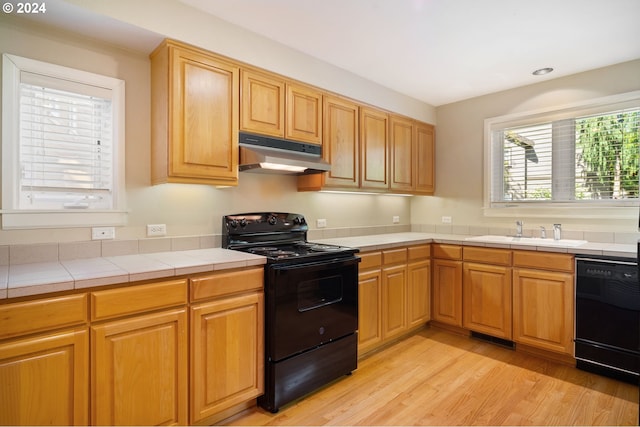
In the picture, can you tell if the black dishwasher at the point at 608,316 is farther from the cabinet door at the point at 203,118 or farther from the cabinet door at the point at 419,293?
the cabinet door at the point at 203,118

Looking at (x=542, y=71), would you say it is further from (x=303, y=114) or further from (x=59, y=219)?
(x=59, y=219)

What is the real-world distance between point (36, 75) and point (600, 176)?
4.21 metres

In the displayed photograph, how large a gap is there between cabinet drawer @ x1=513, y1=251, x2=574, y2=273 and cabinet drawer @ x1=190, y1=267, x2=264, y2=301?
2.16 m

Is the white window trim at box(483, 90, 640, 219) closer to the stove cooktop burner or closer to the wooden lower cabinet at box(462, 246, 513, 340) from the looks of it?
the wooden lower cabinet at box(462, 246, 513, 340)

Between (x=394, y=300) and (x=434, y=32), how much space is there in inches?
83.7

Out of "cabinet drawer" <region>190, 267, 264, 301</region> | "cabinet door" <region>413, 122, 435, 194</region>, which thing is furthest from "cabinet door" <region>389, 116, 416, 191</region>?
"cabinet drawer" <region>190, 267, 264, 301</region>

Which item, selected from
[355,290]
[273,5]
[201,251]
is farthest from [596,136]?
[201,251]

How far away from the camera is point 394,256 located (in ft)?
9.82

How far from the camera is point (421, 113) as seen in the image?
12.7 ft

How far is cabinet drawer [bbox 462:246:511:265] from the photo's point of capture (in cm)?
293

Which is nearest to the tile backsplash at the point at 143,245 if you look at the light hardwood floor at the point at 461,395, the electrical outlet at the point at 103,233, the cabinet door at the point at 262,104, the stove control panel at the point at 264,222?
the electrical outlet at the point at 103,233

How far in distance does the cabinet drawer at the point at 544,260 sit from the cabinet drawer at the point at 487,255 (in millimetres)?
69

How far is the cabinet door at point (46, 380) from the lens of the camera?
4.35 ft

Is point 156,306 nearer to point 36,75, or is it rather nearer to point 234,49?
point 36,75
